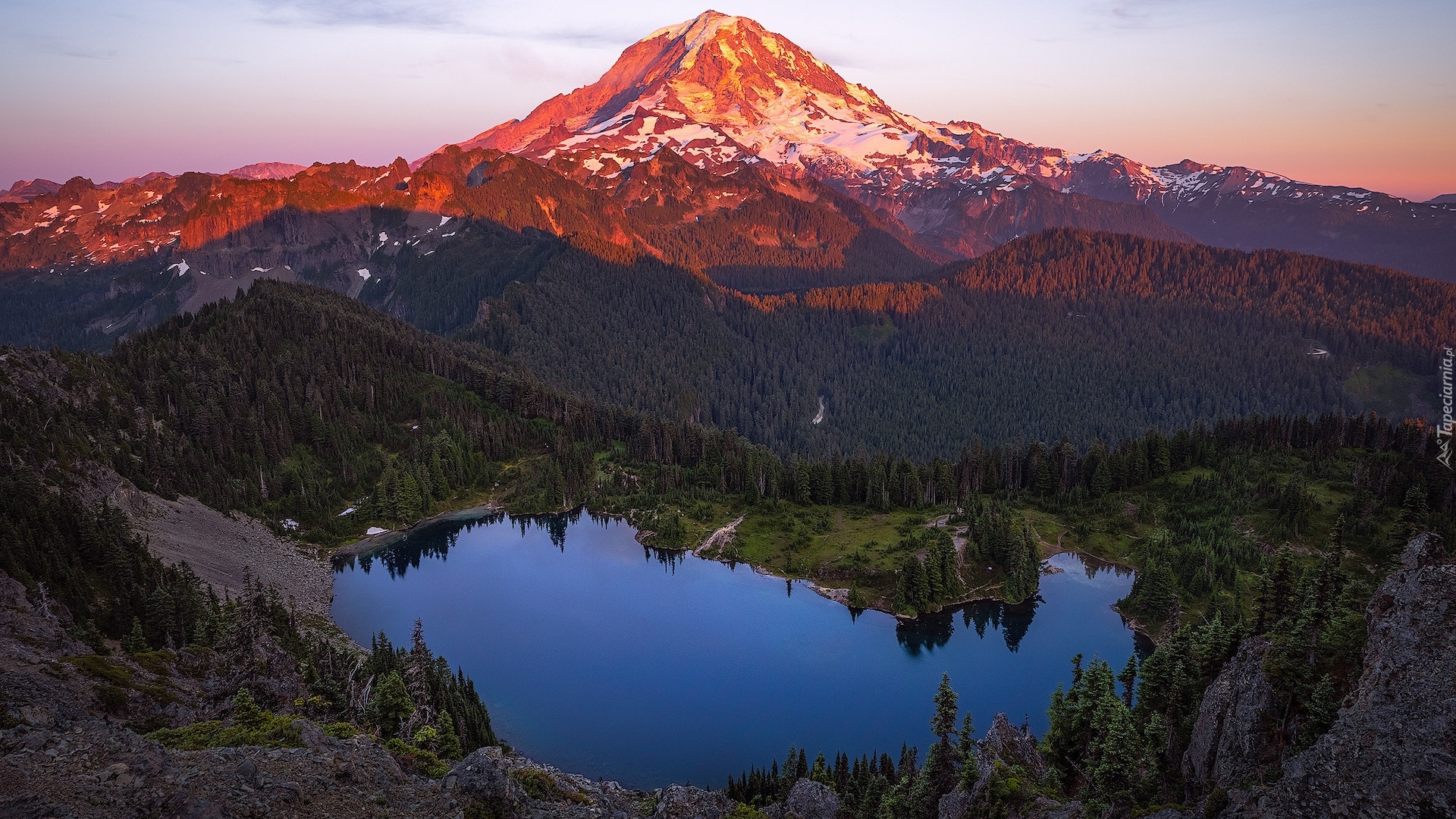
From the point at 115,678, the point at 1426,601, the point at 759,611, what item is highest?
the point at 1426,601

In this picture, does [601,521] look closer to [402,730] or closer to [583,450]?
[583,450]

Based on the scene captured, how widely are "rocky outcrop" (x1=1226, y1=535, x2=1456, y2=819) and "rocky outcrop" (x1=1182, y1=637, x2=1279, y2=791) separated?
515 cm

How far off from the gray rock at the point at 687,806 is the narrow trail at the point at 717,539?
2895 inches

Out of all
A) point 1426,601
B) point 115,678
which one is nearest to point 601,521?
point 115,678

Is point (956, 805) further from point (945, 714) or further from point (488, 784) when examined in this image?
point (488, 784)

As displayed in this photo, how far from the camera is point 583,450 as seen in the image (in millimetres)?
159375

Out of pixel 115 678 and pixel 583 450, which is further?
pixel 583 450

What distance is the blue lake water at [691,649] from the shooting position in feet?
247

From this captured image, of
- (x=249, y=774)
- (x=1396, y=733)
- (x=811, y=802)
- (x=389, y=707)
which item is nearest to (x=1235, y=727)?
(x=1396, y=733)

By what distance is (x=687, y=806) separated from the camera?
1823 inches

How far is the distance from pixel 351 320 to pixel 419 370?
65.1 ft

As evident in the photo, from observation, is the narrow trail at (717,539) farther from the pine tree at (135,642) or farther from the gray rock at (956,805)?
the gray rock at (956,805)

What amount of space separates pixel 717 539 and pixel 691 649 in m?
32.1

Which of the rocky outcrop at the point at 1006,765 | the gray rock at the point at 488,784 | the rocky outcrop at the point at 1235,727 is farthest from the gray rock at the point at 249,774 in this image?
the rocky outcrop at the point at 1235,727
